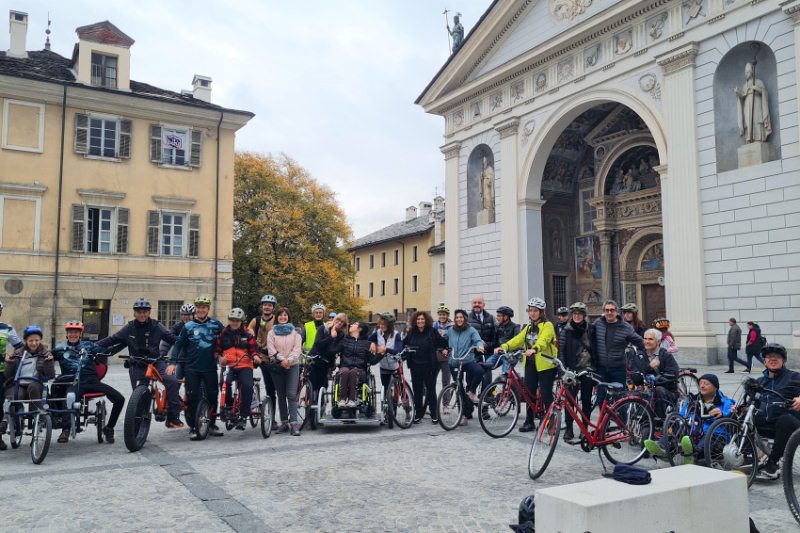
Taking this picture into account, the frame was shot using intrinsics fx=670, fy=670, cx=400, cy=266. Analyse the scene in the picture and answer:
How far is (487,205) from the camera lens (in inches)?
1066

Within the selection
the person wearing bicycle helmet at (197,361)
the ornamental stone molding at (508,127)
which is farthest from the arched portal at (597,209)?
the person wearing bicycle helmet at (197,361)

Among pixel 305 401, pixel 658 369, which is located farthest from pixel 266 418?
pixel 658 369

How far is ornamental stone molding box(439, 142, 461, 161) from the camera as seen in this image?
28.6 metres

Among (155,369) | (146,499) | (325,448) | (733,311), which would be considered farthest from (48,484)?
(733,311)

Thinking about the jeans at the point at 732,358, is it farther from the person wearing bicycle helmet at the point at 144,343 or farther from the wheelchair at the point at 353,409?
the person wearing bicycle helmet at the point at 144,343

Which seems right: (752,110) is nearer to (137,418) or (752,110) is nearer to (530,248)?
(530,248)

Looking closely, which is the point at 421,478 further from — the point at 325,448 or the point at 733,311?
the point at 733,311

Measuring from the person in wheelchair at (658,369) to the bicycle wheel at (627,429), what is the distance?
1.10 ft

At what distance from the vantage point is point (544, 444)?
685 cm

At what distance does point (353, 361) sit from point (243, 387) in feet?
5.45

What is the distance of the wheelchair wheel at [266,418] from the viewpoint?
9.30 metres

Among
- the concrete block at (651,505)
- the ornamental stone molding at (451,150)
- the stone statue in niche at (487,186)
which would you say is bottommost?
the concrete block at (651,505)

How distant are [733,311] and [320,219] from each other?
2583 cm

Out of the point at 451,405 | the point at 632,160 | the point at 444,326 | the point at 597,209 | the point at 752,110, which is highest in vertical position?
the point at 632,160
